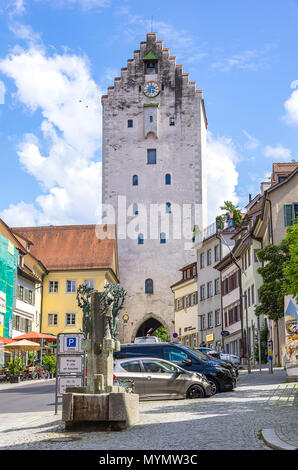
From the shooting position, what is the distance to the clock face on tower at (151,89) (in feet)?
253

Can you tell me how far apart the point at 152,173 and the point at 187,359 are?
54860mm

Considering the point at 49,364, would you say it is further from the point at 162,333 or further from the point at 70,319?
the point at 162,333

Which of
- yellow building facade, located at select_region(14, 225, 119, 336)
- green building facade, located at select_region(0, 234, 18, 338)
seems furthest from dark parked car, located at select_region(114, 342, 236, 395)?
yellow building facade, located at select_region(14, 225, 119, 336)

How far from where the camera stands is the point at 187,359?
21.3 meters

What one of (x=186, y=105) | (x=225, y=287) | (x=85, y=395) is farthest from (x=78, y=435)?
(x=186, y=105)

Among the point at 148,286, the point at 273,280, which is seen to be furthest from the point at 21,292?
the point at 273,280

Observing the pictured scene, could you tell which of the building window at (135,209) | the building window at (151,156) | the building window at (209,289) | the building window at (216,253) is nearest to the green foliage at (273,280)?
the building window at (216,253)

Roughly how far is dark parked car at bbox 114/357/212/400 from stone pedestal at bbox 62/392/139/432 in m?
6.64

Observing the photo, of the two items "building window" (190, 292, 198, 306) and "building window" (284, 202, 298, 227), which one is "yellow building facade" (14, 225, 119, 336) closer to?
"building window" (190, 292, 198, 306)

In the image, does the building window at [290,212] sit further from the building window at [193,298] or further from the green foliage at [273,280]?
the building window at [193,298]

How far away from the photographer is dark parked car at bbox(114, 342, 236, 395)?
21.1 m

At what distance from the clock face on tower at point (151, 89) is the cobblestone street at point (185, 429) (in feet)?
204

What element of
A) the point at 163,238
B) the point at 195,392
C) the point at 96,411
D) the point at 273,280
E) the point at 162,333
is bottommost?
the point at 96,411

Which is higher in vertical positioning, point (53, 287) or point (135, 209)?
point (135, 209)
